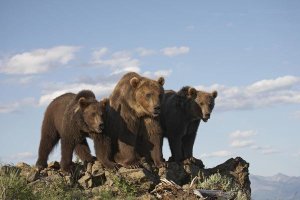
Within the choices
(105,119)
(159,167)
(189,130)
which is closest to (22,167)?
(105,119)

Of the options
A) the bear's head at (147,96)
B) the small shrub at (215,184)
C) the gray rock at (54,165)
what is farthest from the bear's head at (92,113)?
the small shrub at (215,184)

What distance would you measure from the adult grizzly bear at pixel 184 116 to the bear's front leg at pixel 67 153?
3.00m

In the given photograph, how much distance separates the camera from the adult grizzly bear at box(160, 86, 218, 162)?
1608cm

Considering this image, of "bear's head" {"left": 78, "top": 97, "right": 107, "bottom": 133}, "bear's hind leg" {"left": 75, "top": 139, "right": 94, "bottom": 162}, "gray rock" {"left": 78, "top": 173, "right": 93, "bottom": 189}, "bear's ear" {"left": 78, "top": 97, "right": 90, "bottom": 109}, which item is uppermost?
"bear's ear" {"left": 78, "top": 97, "right": 90, "bottom": 109}

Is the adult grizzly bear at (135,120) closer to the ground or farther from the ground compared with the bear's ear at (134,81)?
closer to the ground

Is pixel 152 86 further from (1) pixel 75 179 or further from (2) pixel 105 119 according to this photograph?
(1) pixel 75 179

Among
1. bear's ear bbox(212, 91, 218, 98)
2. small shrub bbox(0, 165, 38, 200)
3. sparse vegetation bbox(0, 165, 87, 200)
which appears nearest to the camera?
small shrub bbox(0, 165, 38, 200)

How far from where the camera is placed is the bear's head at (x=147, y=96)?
14.7 metres

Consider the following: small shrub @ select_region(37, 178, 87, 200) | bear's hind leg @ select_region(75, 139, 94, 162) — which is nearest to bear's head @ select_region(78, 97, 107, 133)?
bear's hind leg @ select_region(75, 139, 94, 162)

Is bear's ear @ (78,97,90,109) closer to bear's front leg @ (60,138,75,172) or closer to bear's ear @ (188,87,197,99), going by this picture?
bear's front leg @ (60,138,75,172)

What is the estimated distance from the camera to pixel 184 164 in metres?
15.5

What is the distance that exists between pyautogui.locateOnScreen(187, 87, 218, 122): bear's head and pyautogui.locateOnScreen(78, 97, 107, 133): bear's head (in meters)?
3.19

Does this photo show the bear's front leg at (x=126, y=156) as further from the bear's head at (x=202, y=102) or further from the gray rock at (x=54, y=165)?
the bear's head at (x=202, y=102)

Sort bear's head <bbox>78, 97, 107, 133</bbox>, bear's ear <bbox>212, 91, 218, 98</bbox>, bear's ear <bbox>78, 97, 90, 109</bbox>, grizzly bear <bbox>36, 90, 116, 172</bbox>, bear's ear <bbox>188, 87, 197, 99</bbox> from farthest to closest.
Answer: bear's ear <bbox>212, 91, 218, 98</bbox>, bear's ear <bbox>188, 87, 197, 99</bbox>, bear's ear <bbox>78, 97, 90, 109</bbox>, grizzly bear <bbox>36, 90, 116, 172</bbox>, bear's head <bbox>78, 97, 107, 133</bbox>
